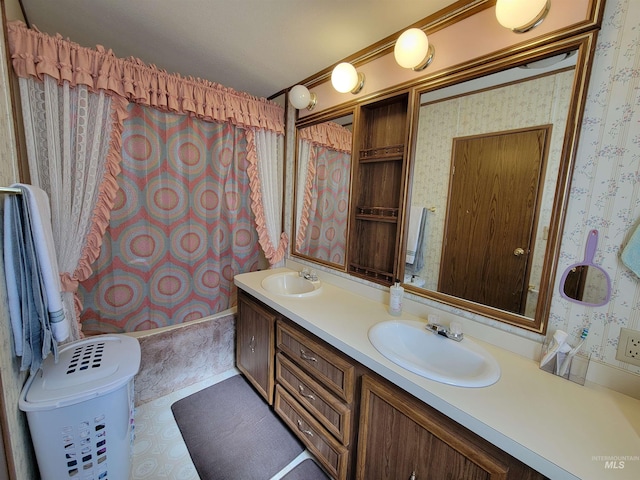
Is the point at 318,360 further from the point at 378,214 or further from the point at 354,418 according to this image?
the point at 378,214

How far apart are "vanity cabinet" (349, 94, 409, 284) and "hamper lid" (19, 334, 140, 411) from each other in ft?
4.45

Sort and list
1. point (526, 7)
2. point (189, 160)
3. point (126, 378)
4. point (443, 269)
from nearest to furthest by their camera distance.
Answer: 1. point (526, 7)
2. point (126, 378)
3. point (443, 269)
4. point (189, 160)

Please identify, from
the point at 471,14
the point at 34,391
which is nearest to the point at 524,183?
the point at 471,14

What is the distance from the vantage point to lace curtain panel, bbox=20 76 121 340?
4.28 ft

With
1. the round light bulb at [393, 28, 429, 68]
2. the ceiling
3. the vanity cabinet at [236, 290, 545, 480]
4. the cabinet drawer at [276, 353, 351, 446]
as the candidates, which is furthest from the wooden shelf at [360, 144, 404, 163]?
the cabinet drawer at [276, 353, 351, 446]

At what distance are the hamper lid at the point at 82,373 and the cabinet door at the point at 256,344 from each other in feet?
2.16

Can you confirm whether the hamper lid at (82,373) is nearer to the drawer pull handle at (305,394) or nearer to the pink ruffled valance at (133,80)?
the drawer pull handle at (305,394)

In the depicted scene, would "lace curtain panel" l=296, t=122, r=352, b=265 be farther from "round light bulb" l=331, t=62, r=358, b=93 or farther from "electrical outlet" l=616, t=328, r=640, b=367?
"electrical outlet" l=616, t=328, r=640, b=367

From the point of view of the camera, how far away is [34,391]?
1.04 metres

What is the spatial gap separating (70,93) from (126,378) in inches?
59.8

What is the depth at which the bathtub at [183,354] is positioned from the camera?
5.73ft

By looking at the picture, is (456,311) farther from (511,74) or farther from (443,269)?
(511,74)

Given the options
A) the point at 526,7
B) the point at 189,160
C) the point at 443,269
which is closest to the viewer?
the point at 526,7

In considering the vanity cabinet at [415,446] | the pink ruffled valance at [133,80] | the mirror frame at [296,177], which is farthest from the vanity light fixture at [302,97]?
the vanity cabinet at [415,446]
